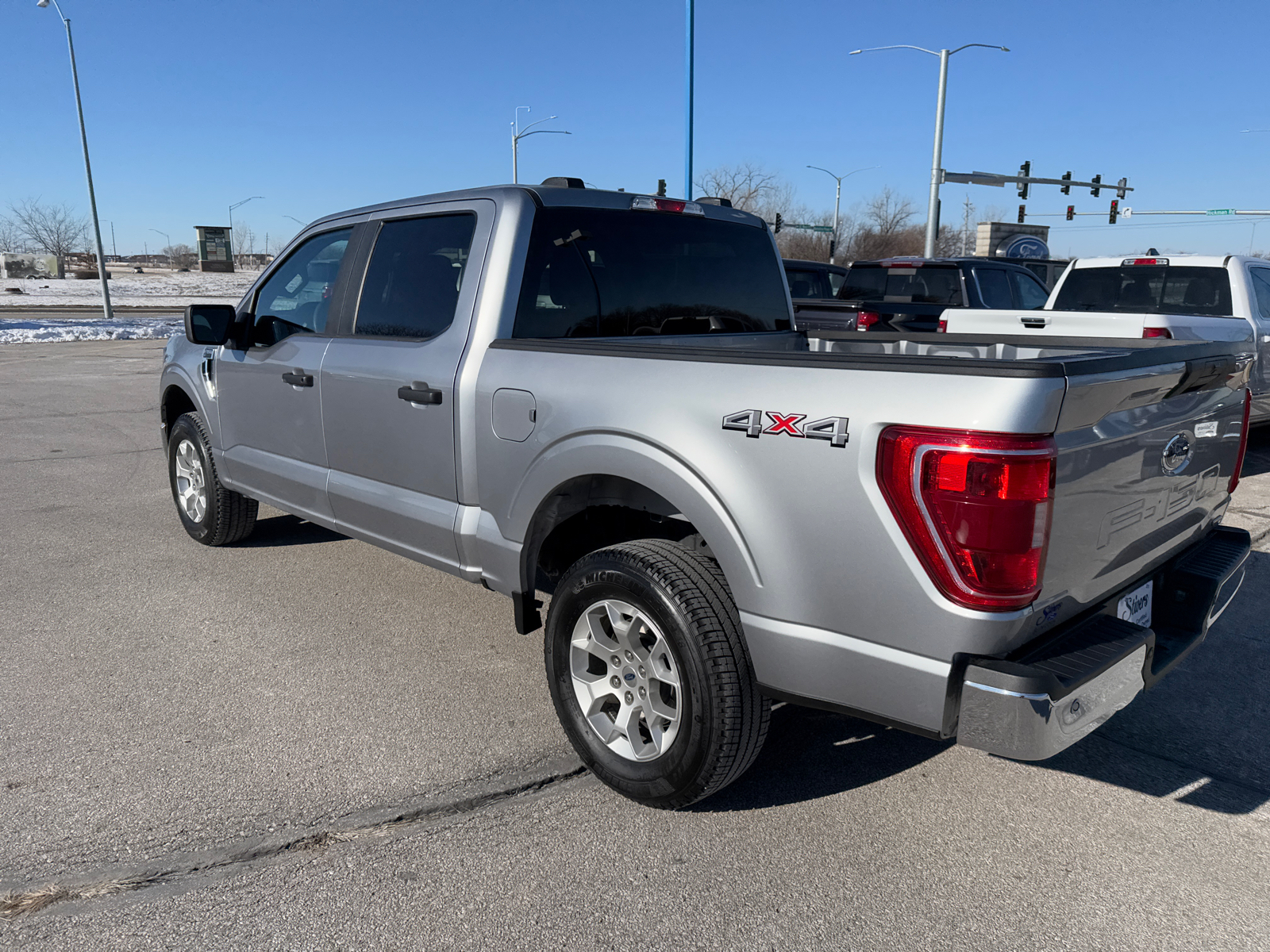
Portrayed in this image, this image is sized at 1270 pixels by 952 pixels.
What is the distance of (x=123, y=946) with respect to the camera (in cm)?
236

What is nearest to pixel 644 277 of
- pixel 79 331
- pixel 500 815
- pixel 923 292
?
pixel 500 815

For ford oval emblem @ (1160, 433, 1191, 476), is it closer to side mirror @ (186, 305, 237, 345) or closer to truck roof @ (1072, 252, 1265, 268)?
side mirror @ (186, 305, 237, 345)

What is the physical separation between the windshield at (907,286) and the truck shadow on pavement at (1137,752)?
837 centimetres

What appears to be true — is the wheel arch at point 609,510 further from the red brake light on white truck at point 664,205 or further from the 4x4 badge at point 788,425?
the red brake light on white truck at point 664,205

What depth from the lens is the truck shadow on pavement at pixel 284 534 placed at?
19.1 feet

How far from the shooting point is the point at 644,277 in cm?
392

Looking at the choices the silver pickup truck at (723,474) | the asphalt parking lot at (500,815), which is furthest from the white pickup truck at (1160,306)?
the silver pickup truck at (723,474)

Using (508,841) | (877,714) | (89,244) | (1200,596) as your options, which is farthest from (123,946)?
(89,244)

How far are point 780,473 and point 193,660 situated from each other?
2.87 meters

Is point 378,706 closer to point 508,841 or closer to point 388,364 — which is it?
point 508,841

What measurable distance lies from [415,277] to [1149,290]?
7.54 meters

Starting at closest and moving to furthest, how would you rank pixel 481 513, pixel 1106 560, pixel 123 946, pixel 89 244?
pixel 123 946 → pixel 1106 560 → pixel 481 513 → pixel 89 244

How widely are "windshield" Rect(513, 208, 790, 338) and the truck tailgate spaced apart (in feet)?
Result: 6.32

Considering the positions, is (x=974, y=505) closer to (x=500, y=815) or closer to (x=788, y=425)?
(x=788, y=425)
